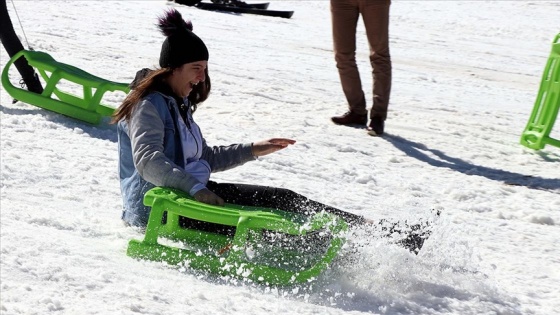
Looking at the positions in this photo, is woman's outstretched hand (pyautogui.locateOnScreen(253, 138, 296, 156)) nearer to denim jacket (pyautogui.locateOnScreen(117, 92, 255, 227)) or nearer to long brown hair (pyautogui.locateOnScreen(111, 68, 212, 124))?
denim jacket (pyautogui.locateOnScreen(117, 92, 255, 227))

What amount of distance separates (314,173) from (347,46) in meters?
1.43

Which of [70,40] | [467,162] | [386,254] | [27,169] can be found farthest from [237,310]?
[70,40]

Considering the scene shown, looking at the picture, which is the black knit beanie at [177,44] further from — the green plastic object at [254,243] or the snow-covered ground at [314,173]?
the snow-covered ground at [314,173]

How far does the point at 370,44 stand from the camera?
678cm

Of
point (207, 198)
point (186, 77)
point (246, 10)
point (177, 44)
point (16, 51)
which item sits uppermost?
point (177, 44)

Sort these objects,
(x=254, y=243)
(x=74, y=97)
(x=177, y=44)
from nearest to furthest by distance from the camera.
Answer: (x=254, y=243)
(x=177, y=44)
(x=74, y=97)

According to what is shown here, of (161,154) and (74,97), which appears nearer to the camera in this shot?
(161,154)

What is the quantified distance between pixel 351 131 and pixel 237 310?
148 inches

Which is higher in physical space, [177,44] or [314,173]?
[177,44]

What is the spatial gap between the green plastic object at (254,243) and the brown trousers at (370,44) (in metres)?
3.11

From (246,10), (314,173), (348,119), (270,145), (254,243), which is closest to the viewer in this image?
(254,243)

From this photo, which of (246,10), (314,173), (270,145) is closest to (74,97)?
(314,173)

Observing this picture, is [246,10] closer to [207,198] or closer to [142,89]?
[142,89]

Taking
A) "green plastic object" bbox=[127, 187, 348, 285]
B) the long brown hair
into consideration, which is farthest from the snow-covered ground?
the long brown hair
